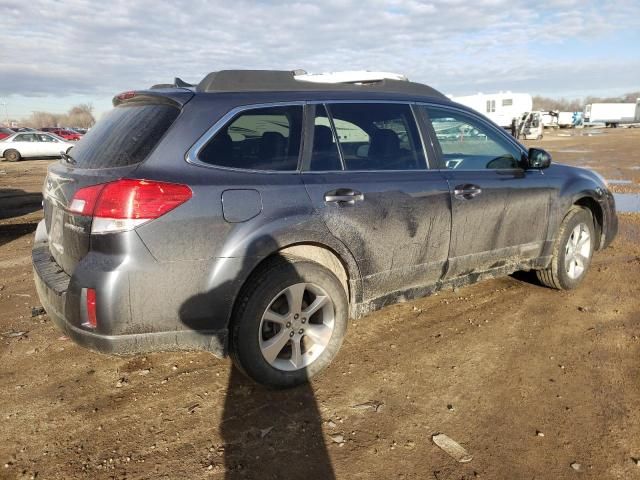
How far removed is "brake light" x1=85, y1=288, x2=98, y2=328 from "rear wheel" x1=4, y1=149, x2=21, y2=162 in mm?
26659

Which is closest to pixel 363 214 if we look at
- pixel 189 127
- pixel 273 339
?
pixel 273 339

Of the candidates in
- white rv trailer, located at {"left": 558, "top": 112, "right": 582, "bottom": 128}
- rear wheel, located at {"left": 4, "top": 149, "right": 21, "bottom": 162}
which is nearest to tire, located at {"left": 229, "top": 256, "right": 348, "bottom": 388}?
rear wheel, located at {"left": 4, "top": 149, "right": 21, "bottom": 162}

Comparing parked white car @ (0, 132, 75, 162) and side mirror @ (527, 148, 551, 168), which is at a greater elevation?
parked white car @ (0, 132, 75, 162)

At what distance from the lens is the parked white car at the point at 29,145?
81.8 ft

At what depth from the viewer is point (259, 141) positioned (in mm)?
3068

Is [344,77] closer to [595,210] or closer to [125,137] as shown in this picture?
[125,137]

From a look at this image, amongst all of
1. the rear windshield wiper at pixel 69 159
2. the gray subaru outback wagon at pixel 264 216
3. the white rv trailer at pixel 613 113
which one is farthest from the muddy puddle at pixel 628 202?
the white rv trailer at pixel 613 113

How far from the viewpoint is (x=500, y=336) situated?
3953 mm

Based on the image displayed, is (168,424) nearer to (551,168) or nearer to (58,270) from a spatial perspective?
(58,270)

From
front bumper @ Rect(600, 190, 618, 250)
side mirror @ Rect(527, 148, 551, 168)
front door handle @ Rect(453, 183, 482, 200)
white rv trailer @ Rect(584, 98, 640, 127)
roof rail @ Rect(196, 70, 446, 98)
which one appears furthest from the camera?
white rv trailer @ Rect(584, 98, 640, 127)

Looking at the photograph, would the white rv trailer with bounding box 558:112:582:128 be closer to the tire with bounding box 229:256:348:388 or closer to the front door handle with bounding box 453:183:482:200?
the front door handle with bounding box 453:183:482:200

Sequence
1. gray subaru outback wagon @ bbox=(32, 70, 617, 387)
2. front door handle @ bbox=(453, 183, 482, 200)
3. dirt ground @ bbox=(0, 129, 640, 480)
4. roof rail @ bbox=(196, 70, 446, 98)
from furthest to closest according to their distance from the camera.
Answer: front door handle @ bbox=(453, 183, 482, 200) < roof rail @ bbox=(196, 70, 446, 98) < gray subaru outback wagon @ bbox=(32, 70, 617, 387) < dirt ground @ bbox=(0, 129, 640, 480)

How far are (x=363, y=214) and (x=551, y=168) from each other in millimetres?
2301

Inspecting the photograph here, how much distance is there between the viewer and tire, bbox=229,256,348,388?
115 inches
